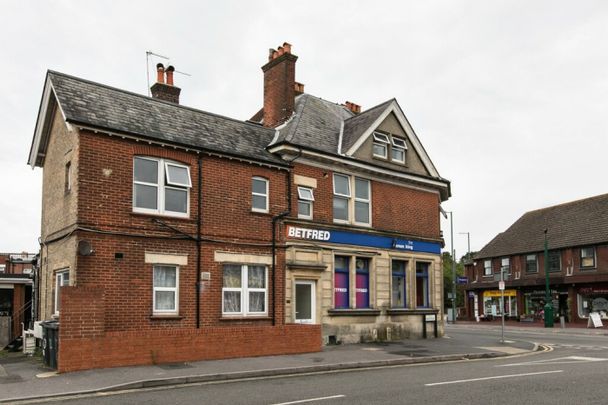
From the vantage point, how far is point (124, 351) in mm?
14477

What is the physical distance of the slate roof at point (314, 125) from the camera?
21766 mm

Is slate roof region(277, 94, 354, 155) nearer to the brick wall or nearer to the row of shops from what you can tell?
the brick wall

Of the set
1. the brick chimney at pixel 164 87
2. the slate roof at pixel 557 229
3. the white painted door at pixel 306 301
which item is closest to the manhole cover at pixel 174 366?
the white painted door at pixel 306 301

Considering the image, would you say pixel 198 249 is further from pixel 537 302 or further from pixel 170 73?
pixel 537 302

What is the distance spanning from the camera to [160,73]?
2366 centimetres

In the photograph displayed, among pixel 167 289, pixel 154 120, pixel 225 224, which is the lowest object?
pixel 167 289

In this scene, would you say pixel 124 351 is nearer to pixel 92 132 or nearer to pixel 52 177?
pixel 92 132

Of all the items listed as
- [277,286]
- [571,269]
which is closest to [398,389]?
[277,286]

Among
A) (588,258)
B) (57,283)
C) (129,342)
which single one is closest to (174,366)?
(129,342)

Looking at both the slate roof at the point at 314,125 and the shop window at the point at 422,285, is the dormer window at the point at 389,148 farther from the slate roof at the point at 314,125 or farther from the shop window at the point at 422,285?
the shop window at the point at 422,285

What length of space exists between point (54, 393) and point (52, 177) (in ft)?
32.7

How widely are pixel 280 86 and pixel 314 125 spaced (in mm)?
2200

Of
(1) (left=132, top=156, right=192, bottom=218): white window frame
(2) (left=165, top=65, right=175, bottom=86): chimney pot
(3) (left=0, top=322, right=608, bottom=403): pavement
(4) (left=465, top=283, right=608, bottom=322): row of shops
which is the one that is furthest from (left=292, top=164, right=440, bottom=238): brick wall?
(4) (left=465, top=283, right=608, bottom=322): row of shops

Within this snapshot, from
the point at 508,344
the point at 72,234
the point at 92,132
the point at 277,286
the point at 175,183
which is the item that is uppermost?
the point at 92,132
